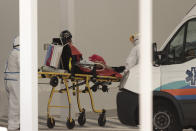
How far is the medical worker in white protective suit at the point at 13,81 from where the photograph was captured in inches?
376

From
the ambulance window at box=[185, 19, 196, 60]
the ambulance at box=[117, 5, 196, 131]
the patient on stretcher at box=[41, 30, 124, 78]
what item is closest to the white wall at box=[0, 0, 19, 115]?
the patient on stretcher at box=[41, 30, 124, 78]

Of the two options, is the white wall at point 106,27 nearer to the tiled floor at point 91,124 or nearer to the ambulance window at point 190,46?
the tiled floor at point 91,124

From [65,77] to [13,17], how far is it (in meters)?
3.39

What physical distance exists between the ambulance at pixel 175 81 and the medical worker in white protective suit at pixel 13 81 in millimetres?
2289

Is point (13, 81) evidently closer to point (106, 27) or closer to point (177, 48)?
point (177, 48)

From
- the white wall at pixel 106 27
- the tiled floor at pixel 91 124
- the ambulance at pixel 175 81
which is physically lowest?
the tiled floor at pixel 91 124

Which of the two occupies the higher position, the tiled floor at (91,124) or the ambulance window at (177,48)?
the ambulance window at (177,48)

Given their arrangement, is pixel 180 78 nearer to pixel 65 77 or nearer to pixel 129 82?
pixel 129 82

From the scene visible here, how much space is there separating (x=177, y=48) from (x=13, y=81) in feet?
10.3

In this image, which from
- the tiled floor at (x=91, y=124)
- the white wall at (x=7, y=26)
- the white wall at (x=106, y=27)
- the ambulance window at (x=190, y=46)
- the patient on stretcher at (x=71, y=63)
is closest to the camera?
the ambulance window at (x=190, y=46)

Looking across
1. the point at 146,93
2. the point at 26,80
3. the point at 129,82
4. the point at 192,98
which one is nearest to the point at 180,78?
the point at 192,98

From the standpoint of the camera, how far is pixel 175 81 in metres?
7.88

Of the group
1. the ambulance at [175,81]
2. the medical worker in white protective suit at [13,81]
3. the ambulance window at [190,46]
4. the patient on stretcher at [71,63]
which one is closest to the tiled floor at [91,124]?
the medical worker in white protective suit at [13,81]

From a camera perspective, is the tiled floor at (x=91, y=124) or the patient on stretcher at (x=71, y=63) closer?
the patient on stretcher at (x=71, y=63)
